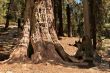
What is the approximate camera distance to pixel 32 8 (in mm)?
14172

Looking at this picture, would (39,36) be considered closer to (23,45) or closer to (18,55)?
(23,45)

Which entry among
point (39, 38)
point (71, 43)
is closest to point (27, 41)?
point (39, 38)

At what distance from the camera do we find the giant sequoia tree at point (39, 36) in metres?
13.3

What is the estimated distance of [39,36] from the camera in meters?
13.7

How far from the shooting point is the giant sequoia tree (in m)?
13.3

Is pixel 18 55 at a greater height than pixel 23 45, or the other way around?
pixel 23 45

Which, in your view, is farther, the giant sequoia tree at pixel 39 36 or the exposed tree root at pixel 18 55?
the giant sequoia tree at pixel 39 36

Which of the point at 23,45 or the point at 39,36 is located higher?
the point at 39,36

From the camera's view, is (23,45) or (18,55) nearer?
(18,55)

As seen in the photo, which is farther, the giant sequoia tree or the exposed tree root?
the giant sequoia tree

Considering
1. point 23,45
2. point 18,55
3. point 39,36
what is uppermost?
point 39,36

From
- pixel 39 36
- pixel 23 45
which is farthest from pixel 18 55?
pixel 39 36

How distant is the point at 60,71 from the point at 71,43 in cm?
1410

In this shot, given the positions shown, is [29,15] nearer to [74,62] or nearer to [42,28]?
[42,28]
